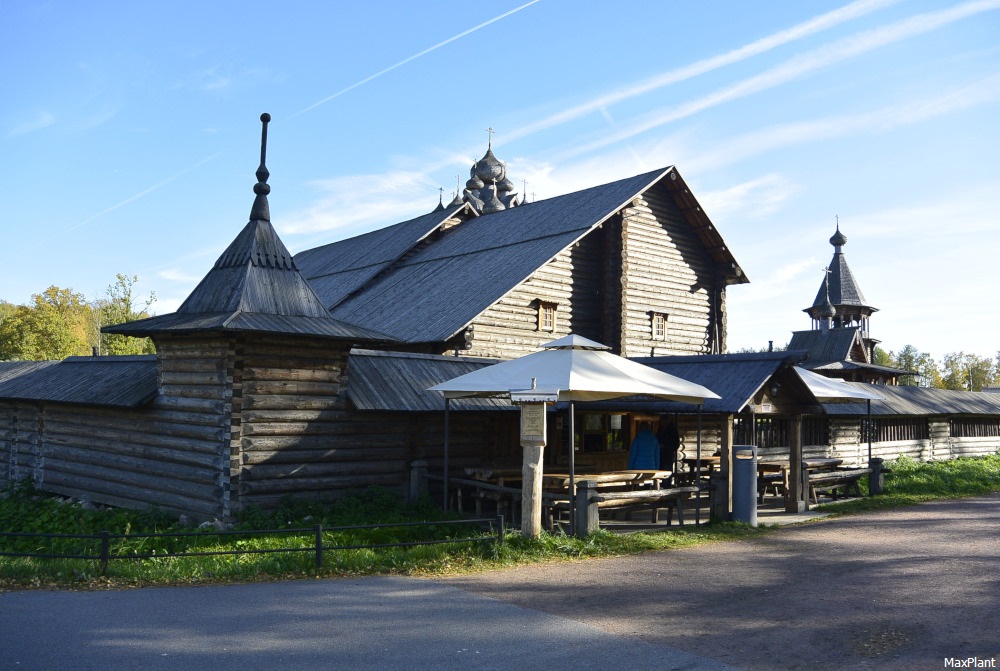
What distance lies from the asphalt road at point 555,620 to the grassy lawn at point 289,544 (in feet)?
1.76

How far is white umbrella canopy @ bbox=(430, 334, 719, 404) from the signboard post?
36 centimetres

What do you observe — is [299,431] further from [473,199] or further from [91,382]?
[473,199]

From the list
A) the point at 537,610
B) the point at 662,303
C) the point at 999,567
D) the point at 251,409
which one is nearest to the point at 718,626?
the point at 537,610

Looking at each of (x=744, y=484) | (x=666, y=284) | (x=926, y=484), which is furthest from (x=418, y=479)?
(x=926, y=484)

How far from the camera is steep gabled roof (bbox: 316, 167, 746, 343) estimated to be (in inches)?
875

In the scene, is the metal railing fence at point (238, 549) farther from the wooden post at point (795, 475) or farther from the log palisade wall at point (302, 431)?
the wooden post at point (795, 475)

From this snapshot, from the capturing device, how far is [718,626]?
26.9ft

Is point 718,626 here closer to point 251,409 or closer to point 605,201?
point 251,409

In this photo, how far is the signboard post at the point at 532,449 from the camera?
12258 millimetres

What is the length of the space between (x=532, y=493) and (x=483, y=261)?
1452cm

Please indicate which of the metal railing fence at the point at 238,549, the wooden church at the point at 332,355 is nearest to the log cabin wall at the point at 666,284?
the wooden church at the point at 332,355

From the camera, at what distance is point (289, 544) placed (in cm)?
1252

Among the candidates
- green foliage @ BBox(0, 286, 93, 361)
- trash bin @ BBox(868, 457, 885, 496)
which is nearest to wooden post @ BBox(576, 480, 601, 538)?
trash bin @ BBox(868, 457, 885, 496)

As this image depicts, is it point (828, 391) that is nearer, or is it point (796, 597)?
point (796, 597)
